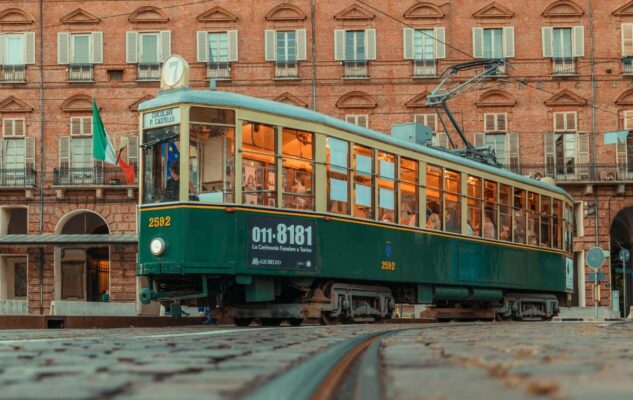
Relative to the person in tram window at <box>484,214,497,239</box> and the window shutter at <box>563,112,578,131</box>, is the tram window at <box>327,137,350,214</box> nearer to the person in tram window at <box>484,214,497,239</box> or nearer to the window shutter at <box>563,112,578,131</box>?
the person in tram window at <box>484,214,497,239</box>

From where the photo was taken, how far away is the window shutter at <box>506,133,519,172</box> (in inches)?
A: 1383

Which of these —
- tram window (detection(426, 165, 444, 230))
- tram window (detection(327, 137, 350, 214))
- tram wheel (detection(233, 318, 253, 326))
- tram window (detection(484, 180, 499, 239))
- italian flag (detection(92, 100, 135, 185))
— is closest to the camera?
tram window (detection(327, 137, 350, 214))

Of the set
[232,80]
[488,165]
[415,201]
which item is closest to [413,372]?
[415,201]

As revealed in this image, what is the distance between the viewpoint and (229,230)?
13.5 meters

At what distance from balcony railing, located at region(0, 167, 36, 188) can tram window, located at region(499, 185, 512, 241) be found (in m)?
20.3

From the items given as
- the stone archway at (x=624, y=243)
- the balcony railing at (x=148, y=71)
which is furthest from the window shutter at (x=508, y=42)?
the balcony railing at (x=148, y=71)

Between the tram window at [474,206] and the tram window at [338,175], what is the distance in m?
4.06

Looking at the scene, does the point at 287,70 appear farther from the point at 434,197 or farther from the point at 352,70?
the point at 434,197

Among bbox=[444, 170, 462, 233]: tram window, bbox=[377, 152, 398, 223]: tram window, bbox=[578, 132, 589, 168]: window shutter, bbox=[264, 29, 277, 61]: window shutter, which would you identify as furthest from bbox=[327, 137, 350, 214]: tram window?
bbox=[578, 132, 589, 168]: window shutter

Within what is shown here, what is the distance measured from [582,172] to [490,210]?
17.1 m

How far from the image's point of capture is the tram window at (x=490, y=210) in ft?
62.5

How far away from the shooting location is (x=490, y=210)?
756 inches

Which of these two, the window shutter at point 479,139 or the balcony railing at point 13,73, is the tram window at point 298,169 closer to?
the window shutter at point 479,139

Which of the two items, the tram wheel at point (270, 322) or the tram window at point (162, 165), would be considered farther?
the tram wheel at point (270, 322)
